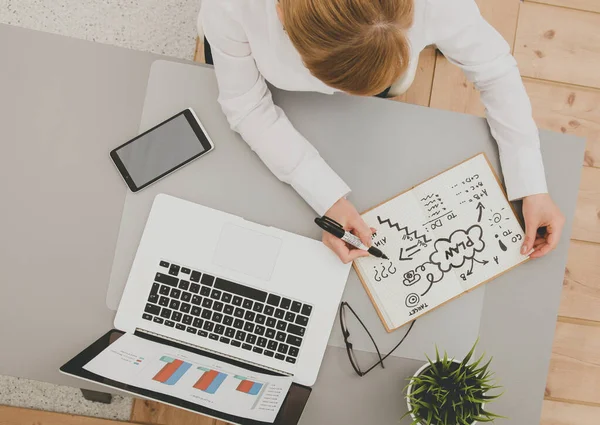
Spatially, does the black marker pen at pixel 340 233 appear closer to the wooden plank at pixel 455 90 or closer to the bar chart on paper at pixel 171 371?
the bar chart on paper at pixel 171 371

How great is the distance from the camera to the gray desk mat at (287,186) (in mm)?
748

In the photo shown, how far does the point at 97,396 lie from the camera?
1.12 m

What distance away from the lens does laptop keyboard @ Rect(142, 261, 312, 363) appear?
0.73 meters

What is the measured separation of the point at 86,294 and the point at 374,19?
22.5 inches

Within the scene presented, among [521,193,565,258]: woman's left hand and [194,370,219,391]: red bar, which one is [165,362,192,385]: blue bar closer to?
[194,370,219,391]: red bar

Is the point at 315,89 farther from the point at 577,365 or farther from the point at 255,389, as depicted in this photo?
the point at 577,365

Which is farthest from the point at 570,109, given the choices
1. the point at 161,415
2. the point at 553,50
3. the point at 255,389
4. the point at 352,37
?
the point at 161,415

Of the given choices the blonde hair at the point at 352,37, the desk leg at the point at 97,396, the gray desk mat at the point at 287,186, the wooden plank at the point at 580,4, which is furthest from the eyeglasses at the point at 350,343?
the wooden plank at the point at 580,4

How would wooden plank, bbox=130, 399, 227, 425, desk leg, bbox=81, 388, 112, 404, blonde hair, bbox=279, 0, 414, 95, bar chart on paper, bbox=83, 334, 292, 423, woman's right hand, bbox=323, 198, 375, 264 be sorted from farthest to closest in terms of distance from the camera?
wooden plank, bbox=130, 399, 227, 425
desk leg, bbox=81, 388, 112, 404
woman's right hand, bbox=323, 198, 375, 264
bar chart on paper, bbox=83, 334, 292, 423
blonde hair, bbox=279, 0, 414, 95

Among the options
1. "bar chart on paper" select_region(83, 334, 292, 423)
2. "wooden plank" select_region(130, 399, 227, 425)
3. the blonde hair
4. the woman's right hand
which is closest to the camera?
the blonde hair

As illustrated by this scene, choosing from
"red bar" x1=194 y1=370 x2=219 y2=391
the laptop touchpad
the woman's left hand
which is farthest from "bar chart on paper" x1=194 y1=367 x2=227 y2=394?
the woman's left hand

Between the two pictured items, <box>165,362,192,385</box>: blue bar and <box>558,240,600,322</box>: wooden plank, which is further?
<box>558,240,600,322</box>: wooden plank

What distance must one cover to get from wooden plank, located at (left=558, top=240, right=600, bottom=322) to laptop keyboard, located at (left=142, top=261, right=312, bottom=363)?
867mm

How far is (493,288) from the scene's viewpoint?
755 millimetres
